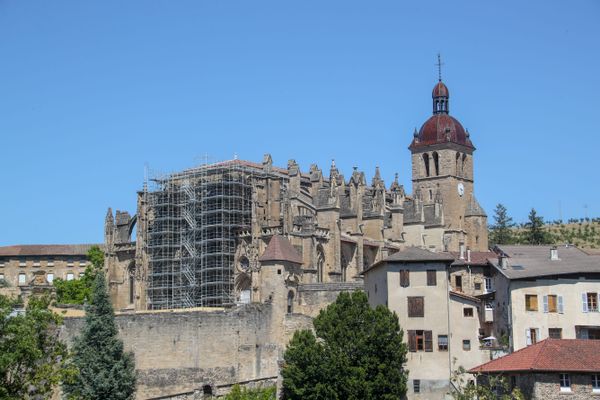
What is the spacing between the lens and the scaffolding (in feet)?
300

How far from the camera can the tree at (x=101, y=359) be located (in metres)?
71.6

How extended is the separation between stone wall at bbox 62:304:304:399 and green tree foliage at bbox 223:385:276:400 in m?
5.75

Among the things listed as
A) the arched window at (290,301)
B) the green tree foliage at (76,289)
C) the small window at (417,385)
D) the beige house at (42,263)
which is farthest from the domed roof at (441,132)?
the small window at (417,385)

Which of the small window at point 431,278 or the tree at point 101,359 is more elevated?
the small window at point 431,278

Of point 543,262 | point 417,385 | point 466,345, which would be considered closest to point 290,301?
point 417,385

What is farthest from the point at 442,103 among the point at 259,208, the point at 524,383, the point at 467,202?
the point at 524,383

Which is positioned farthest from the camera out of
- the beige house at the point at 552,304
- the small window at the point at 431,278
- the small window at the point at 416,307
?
the small window at the point at 431,278

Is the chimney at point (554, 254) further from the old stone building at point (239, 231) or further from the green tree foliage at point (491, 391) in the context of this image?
the green tree foliage at point (491, 391)

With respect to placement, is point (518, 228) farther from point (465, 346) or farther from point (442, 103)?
point (465, 346)

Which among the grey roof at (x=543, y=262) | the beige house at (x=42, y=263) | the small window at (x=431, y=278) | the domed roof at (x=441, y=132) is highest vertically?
the domed roof at (x=441, y=132)

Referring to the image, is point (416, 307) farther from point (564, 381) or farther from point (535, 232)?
point (535, 232)

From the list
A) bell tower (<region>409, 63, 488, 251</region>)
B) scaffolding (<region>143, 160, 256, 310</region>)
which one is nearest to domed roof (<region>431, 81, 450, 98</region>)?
bell tower (<region>409, 63, 488, 251</region>)

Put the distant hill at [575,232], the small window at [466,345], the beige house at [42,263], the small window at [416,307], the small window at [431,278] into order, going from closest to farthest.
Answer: the small window at [466,345] < the small window at [416,307] < the small window at [431,278] < the beige house at [42,263] < the distant hill at [575,232]

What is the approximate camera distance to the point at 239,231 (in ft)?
300
